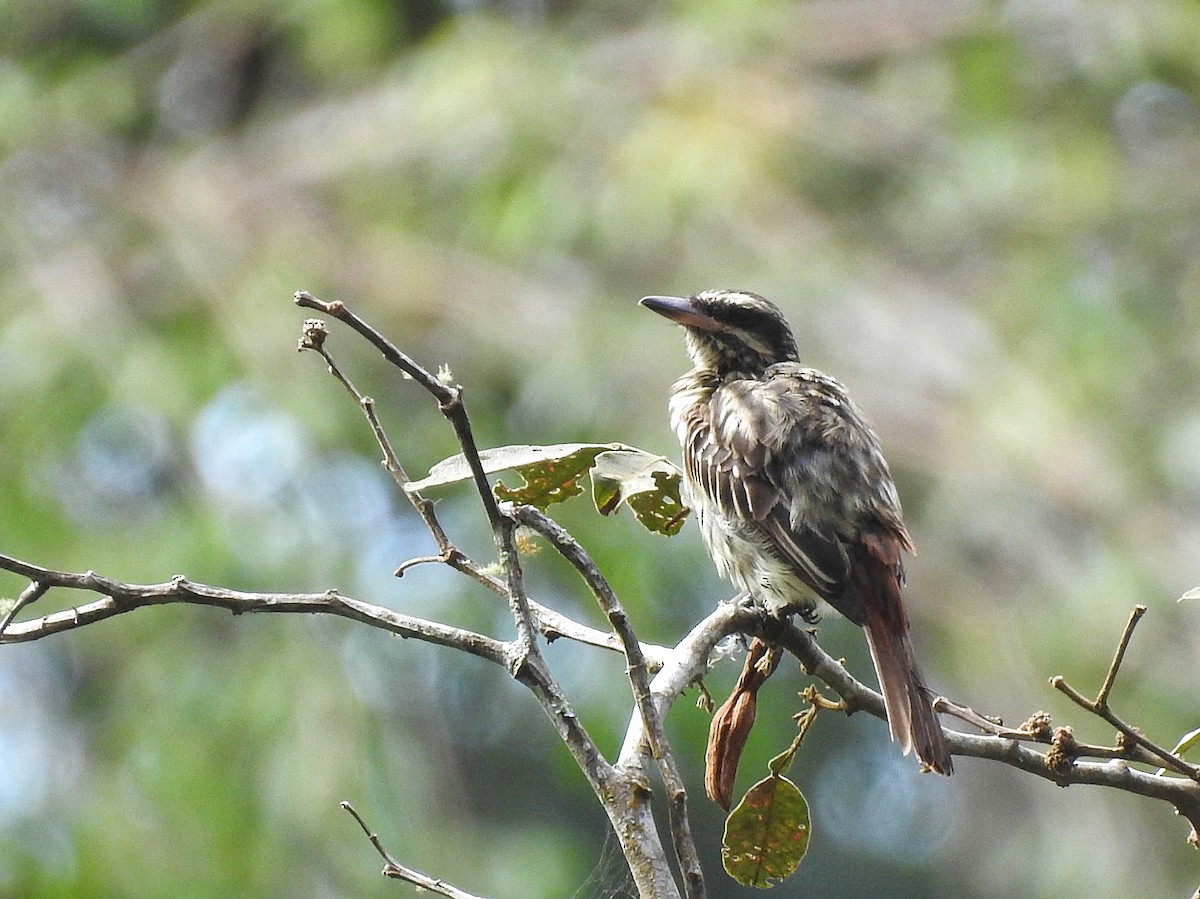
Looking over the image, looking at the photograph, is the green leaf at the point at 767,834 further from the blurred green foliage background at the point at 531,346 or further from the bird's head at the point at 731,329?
the blurred green foliage background at the point at 531,346

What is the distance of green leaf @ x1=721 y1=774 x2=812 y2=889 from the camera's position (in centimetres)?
259

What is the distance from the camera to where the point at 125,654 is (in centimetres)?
689

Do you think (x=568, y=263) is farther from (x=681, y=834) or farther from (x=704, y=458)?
(x=681, y=834)

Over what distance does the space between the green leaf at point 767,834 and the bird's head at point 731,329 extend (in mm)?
1903

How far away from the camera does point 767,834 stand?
103 inches

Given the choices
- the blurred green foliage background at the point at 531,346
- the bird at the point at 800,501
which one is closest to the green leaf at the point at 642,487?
the bird at the point at 800,501

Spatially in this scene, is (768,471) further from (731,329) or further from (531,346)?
(531,346)

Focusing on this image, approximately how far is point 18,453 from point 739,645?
499cm

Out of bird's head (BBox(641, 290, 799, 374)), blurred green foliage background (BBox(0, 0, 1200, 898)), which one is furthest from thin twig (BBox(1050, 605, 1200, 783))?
blurred green foliage background (BBox(0, 0, 1200, 898))

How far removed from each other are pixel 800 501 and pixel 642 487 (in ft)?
2.86

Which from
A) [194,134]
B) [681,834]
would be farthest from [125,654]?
[681,834]

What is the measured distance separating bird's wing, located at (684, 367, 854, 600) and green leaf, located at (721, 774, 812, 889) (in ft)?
2.65

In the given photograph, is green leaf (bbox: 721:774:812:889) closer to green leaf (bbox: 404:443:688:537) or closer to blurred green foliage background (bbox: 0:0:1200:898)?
green leaf (bbox: 404:443:688:537)

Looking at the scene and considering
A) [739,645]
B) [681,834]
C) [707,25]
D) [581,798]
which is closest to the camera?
[681,834]
